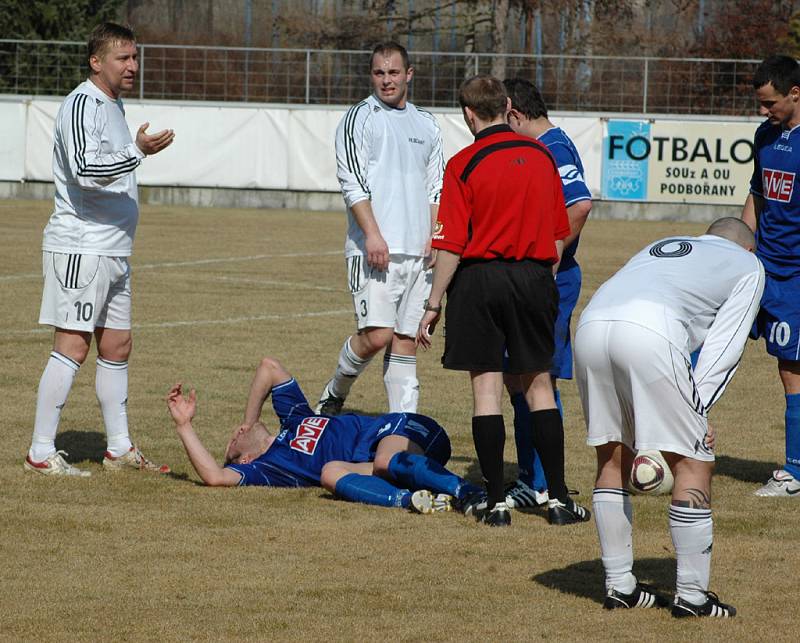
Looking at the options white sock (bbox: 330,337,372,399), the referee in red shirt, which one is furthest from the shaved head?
white sock (bbox: 330,337,372,399)

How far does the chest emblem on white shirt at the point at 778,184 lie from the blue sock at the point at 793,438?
109 cm

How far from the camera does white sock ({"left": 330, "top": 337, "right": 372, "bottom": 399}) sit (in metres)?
8.91

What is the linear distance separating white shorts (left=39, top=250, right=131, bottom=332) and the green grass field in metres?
0.86

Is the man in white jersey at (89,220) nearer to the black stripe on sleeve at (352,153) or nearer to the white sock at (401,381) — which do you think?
the black stripe on sleeve at (352,153)

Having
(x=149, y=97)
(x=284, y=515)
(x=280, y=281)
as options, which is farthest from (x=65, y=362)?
(x=149, y=97)

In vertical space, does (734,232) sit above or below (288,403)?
above

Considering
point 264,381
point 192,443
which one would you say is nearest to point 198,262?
point 264,381

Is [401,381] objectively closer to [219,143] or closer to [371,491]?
[371,491]

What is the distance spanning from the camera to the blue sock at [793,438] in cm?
759

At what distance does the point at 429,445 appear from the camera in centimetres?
726

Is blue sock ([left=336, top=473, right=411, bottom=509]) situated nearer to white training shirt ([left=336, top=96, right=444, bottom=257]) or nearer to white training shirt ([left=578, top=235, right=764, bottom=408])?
white training shirt ([left=336, top=96, right=444, bottom=257])

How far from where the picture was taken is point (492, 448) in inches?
262

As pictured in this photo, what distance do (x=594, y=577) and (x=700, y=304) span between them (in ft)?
4.52

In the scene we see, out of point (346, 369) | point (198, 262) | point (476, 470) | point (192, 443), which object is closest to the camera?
point (192, 443)
